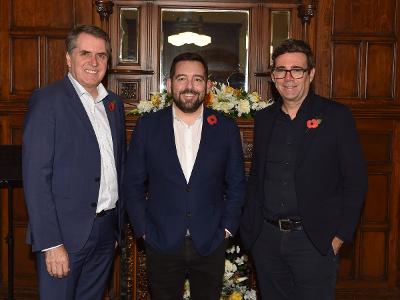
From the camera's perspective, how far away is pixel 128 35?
4031 mm

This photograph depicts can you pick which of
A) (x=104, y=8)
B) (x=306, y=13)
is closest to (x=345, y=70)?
(x=306, y=13)

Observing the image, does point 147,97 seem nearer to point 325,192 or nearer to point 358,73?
point 358,73

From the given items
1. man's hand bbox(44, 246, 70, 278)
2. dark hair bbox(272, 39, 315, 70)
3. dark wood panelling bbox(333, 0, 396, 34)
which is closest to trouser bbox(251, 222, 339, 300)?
dark hair bbox(272, 39, 315, 70)

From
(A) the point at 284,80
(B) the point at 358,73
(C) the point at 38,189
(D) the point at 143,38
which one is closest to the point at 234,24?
(D) the point at 143,38

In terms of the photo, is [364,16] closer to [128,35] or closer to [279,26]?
[279,26]

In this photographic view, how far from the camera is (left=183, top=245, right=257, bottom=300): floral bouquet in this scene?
3.43 meters

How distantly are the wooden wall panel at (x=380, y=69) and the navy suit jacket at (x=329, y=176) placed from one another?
5.76 ft

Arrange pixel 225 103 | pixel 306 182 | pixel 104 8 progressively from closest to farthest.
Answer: pixel 306 182 < pixel 225 103 < pixel 104 8

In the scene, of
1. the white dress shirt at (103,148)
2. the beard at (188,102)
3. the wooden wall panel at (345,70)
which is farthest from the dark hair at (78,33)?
the wooden wall panel at (345,70)

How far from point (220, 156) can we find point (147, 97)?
1.74 metres

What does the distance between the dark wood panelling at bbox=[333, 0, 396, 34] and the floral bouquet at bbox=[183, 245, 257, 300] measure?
1.91 metres

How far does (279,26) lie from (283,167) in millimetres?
2004

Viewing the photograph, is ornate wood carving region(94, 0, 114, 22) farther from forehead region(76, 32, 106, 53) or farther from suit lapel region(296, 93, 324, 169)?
suit lapel region(296, 93, 324, 169)

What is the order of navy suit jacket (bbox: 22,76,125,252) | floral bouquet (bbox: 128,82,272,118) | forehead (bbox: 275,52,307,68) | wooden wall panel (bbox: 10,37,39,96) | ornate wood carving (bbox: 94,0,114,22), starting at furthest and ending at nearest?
wooden wall panel (bbox: 10,37,39,96) < ornate wood carving (bbox: 94,0,114,22) < floral bouquet (bbox: 128,82,272,118) < forehead (bbox: 275,52,307,68) < navy suit jacket (bbox: 22,76,125,252)
